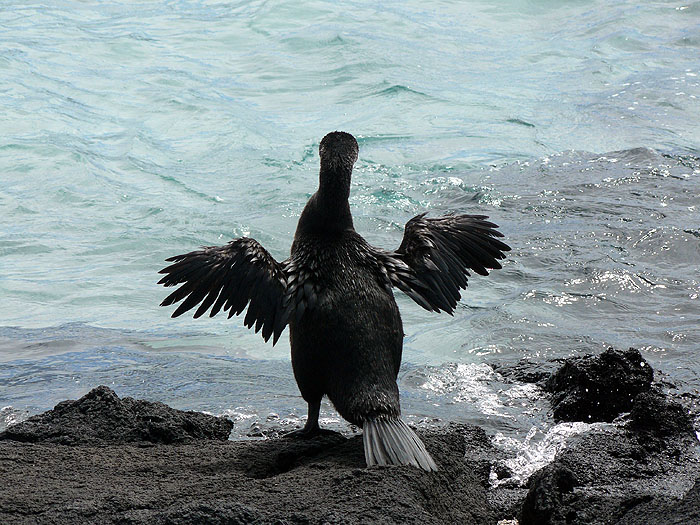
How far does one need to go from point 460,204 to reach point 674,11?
1135cm

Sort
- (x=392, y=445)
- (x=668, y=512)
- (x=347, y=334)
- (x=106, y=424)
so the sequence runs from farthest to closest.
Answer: (x=106, y=424)
(x=347, y=334)
(x=392, y=445)
(x=668, y=512)

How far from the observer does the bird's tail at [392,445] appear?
402 centimetres

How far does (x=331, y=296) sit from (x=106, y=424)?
1.31 m

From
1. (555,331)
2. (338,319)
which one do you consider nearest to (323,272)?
(338,319)

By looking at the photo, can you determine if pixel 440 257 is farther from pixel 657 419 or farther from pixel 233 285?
pixel 657 419

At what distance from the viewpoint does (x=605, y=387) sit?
5.65 m

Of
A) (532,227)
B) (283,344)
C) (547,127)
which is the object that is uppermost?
(547,127)

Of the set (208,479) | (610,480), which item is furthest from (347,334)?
(610,480)

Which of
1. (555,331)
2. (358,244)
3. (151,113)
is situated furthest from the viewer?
(151,113)

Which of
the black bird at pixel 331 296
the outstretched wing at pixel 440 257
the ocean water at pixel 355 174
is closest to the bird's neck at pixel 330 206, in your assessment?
the black bird at pixel 331 296

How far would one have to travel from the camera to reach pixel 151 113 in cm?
1513

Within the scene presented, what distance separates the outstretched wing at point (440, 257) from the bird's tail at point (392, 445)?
85 centimetres

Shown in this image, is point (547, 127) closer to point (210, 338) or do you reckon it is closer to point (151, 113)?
point (151, 113)

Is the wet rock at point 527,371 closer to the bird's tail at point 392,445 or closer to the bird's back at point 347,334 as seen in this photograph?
the bird's back at point 347,334
